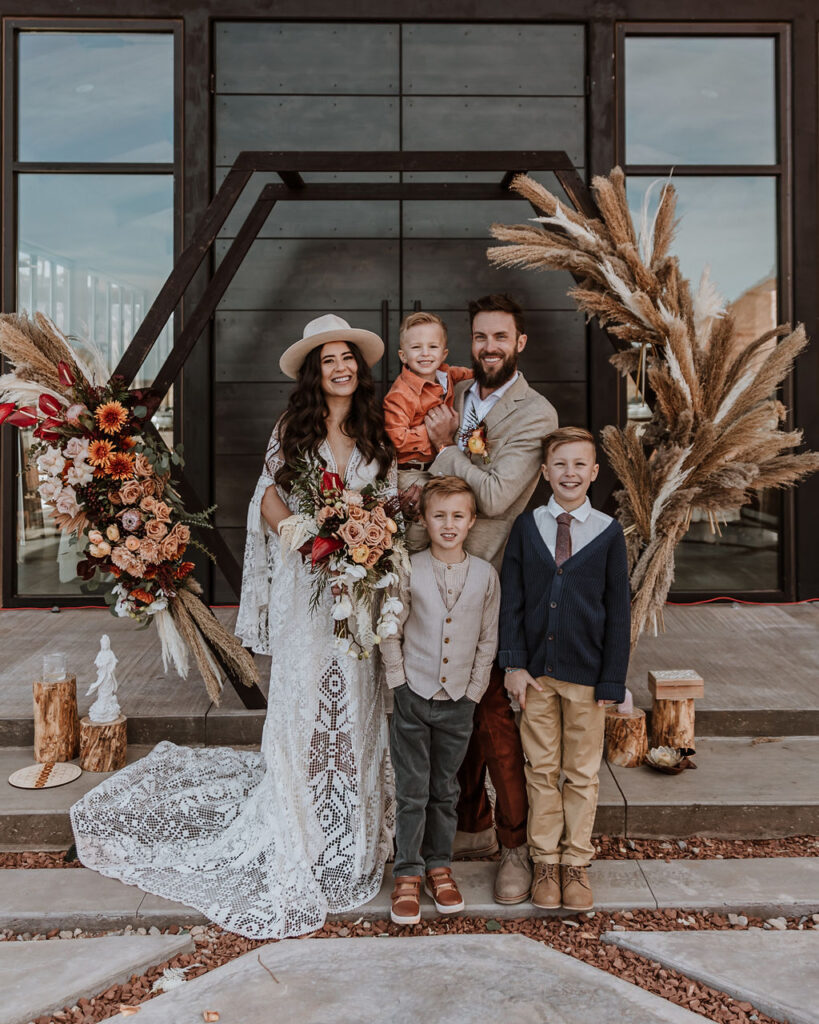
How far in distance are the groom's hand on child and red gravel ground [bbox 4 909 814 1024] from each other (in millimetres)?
675

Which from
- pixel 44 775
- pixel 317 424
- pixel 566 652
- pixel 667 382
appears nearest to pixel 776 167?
pixel 667 382

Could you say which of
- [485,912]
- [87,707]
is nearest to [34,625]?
[87,707]

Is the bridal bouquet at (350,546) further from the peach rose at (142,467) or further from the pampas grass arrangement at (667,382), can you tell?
the pampas grass arrangement at (667,382)

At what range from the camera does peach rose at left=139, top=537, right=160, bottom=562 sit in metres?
3.41

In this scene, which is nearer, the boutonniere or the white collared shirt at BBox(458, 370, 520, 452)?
the boutonniere

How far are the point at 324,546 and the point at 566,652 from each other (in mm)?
826

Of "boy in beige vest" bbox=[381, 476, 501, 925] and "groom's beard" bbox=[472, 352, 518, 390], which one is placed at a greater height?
"groom's beard" bbox=[472, 352, 518, 390]

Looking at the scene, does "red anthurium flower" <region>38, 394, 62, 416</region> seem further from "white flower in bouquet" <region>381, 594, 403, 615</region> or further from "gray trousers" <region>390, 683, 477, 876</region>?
"gray trousers" <region>390, 683, 477, 876</region>

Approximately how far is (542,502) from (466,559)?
2.89 m

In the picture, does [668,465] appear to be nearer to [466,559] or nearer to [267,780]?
[466,559]

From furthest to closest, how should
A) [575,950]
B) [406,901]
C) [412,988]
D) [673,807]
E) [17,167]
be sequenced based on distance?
[17,167]
[673,807]
[406,901]
[575,950]
[412,988]

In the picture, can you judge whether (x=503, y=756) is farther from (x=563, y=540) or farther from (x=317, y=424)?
(x=317, y=424)

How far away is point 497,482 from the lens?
2861 mm

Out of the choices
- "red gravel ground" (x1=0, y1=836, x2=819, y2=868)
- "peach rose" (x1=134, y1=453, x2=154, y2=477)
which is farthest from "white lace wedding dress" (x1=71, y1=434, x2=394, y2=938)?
"peach rose" (x1=134, y1=453, x2=154, y2=477)
